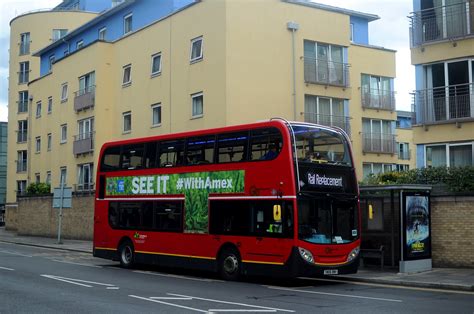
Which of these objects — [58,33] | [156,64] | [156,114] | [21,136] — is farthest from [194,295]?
[21,136]

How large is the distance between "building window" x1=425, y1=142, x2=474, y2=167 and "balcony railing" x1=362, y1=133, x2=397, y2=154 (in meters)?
11.2

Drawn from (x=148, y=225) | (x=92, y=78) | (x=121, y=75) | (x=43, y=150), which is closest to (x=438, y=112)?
(x=148, y=225)

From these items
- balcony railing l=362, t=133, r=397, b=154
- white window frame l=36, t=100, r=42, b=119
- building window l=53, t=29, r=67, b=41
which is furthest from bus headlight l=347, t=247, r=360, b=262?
building window l=53, t=29, r=67, b=41

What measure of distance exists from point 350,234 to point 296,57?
15890mm

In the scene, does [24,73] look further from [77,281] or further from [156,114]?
[77,281]

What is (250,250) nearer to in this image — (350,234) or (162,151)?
(350,234)

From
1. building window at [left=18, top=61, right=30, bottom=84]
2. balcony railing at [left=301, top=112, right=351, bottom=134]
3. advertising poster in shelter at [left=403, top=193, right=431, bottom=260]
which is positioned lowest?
advertising poster in shelter at [left=403, top=193, right=431, bottom=260]

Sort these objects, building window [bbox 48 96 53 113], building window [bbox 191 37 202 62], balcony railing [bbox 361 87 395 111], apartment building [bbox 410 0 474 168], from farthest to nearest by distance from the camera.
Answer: building window [bbox 48 96 53 113] → balcony railing [bbox 361 87 395 111] → building window [bbox 191 37 202 62] → apartment building [bbox 410 0 474 168]

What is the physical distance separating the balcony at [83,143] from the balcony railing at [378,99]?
1634 centimetres

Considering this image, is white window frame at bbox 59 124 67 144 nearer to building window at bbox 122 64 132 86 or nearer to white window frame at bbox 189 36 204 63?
building window at bbox 122 64 132 86

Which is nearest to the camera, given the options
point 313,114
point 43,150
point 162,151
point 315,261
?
point 315,261

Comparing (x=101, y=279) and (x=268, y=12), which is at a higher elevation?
(x=268, y=12)

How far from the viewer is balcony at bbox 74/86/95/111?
122 ft

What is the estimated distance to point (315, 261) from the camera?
14.8 metres
